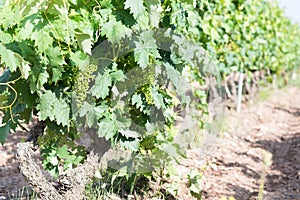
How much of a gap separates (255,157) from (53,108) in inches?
Answer: 132

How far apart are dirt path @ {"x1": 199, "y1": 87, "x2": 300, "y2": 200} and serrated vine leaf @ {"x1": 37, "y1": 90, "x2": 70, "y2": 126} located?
1120 mm

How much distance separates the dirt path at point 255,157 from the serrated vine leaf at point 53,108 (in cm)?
112

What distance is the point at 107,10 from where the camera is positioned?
9.07 feet

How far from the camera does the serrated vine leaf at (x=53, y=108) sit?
2793 mm

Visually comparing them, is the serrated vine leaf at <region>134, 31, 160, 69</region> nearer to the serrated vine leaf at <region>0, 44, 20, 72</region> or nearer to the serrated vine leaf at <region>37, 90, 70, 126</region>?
the serrated vine leaf at <region>37, 90, 70, 126</region>

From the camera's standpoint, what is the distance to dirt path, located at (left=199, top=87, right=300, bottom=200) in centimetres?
450

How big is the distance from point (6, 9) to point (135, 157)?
1.55 m

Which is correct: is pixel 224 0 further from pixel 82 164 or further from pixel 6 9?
pixel 6 9

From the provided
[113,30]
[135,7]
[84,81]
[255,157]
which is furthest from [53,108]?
[255,157]

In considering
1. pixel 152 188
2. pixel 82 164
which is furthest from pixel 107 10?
pixel 152 188

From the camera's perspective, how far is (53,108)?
284cm

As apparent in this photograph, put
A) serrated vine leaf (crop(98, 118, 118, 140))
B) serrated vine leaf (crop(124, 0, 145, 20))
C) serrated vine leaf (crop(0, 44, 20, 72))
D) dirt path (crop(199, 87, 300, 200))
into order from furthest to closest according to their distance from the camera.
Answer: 1. dirt path (crop(199, 87, 300, 200))
2. serrated vine leaf (crop(98, 118, 118, 140))
3. serrated vine leaf (crop(124, 0, 145, 20))
4. serrated vine leaf (crop(0, 44, 20, 72))

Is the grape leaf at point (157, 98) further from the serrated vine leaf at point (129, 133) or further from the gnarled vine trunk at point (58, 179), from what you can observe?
the gnarled vine trunk at point (58, 179)

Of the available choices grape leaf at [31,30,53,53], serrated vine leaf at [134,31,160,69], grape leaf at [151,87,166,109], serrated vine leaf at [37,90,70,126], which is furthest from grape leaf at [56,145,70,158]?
grape leaf at [31,30,53,53]
